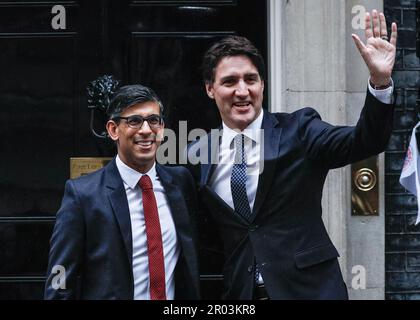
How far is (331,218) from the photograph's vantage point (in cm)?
591

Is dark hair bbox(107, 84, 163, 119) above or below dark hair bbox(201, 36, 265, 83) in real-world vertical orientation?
below

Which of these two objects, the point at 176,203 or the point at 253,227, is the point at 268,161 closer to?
the point at 253,227

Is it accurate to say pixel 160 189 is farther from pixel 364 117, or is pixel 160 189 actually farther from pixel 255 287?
pixel 364 117

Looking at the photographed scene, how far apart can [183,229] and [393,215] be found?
8.40ft

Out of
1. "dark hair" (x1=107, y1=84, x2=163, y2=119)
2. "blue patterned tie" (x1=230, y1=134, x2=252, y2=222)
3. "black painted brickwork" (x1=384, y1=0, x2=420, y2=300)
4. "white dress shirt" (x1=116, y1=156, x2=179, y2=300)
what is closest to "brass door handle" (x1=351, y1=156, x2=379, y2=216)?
"black painted brickwork" (x1=384, y1=0, x2=420, y2=300)

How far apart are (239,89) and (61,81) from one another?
2.58 metres

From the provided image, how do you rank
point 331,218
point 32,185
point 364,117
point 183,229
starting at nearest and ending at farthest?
1. point 364,117
2. point 183,229
3. point 331,218
4. point 32,185

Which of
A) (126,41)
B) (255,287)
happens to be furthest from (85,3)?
(255,287)

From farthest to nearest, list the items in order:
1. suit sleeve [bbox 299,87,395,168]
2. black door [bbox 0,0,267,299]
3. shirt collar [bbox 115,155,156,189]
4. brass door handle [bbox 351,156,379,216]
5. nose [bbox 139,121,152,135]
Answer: black door [bbox 0,0,267,299] < brass door handle [bbox 351,156,379,216] < shirt collar [bbox 115,155,156,189] < nose [bbox 139,121,152,135] < suit sleeve [bbox 299,87,395,168]

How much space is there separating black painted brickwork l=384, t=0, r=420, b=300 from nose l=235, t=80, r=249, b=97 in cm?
233

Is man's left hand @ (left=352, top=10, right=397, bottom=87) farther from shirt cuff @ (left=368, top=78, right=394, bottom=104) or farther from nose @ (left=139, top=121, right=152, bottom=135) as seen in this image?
nose @ (left=139, top=121, right=152, bottom=135)

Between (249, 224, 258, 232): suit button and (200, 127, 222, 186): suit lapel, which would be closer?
(249, 224, 258, 232): suit button

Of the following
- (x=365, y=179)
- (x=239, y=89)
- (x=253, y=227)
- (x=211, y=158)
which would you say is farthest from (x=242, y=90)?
(x=365, y=179)

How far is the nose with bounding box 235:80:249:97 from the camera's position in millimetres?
4113
